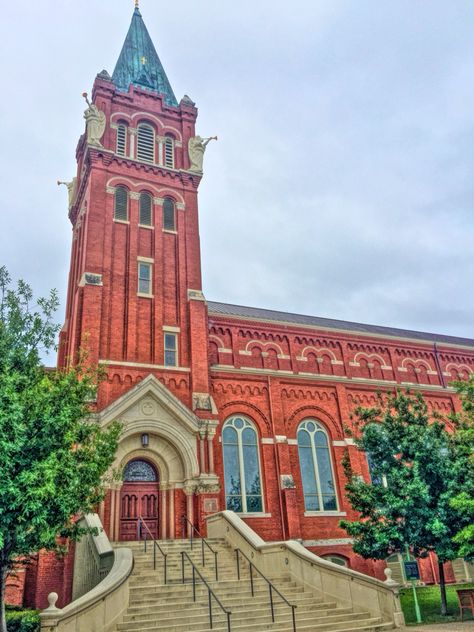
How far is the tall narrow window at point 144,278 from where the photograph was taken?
24169 mm

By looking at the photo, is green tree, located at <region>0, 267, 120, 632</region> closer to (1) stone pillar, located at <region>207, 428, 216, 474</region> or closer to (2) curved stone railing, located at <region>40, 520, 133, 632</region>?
(2) curved stone railing, located at <region>40, 520, 133, 632</region>

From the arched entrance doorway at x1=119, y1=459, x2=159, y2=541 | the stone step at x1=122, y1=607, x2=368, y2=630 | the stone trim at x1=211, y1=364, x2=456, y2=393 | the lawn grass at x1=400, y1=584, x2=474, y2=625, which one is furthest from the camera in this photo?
the stone trim at x1=211, y1=364, x2=456, y2=393

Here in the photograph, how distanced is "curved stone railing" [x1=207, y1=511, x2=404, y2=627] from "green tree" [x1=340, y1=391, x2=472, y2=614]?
7.93 ft

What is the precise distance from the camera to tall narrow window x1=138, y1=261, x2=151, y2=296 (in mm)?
24169

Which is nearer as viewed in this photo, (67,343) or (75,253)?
(67,343)

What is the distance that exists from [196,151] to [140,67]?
810 cm

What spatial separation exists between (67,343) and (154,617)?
48.0 feet

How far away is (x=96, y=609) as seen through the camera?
36.7 feet

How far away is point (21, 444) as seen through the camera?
11.3 meters

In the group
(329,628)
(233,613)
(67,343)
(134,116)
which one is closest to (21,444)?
(233,613)

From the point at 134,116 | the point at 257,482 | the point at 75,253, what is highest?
the point at 134,116

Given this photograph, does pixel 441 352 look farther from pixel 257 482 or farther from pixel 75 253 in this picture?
pixel 75 253

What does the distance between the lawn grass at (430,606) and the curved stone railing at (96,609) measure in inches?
332

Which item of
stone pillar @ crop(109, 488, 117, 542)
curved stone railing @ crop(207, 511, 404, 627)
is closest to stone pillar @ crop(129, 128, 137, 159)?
stone pillar @ crop(109, 488, 117, 542)
